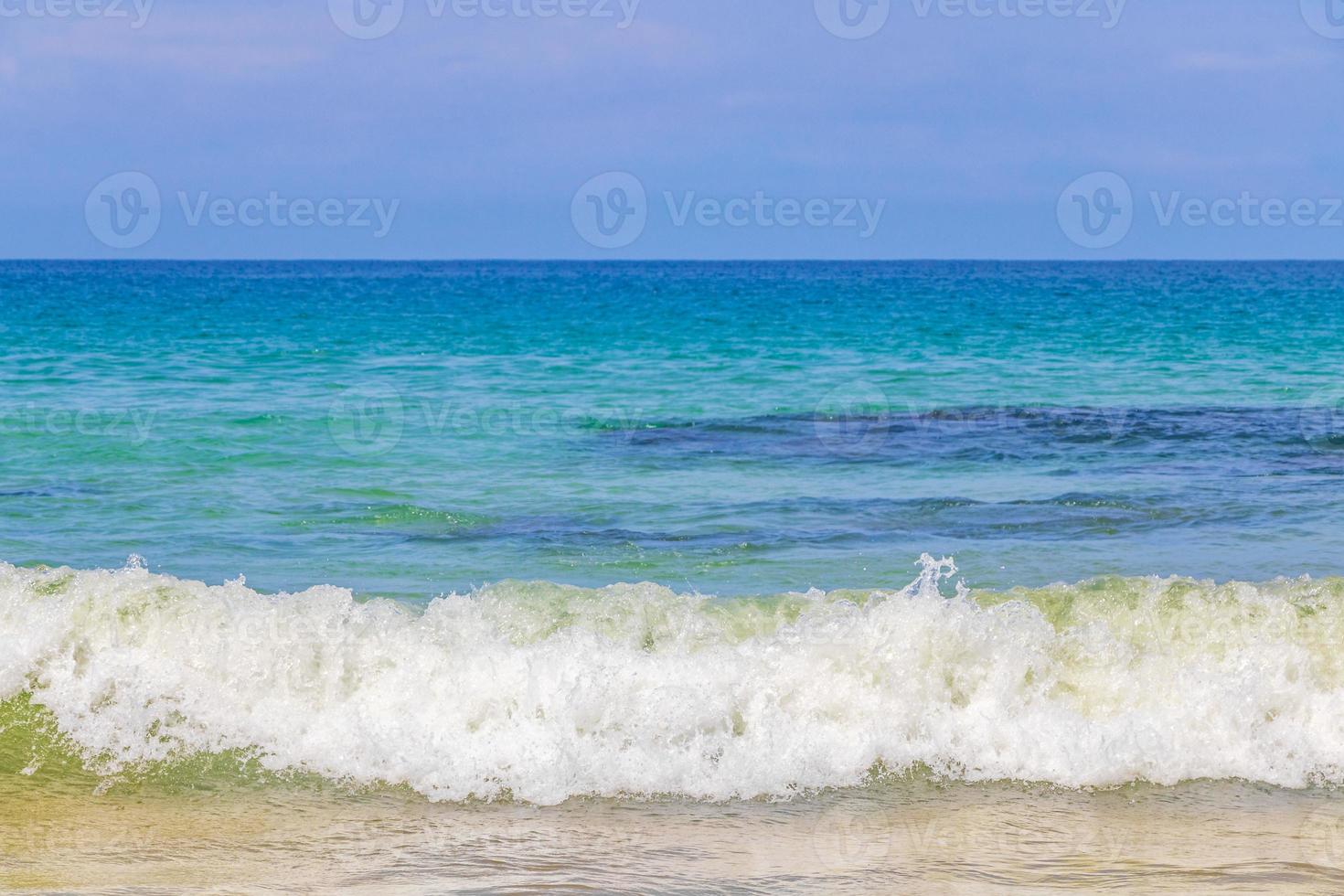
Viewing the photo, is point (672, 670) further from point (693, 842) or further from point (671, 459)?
point (671, 459)

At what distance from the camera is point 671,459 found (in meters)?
15.2

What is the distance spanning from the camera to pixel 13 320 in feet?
139

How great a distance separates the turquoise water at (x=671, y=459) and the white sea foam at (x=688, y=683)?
5.85 ft

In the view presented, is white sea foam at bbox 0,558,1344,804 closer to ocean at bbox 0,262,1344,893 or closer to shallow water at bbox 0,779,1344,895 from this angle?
ocean at bbox 0,262,1344,893

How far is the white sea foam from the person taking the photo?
21.2ft

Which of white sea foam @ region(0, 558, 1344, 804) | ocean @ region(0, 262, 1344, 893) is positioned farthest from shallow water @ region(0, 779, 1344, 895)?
white sea foam @ region(0, 558, 1344, 804)

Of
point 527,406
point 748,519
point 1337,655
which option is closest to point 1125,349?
point 527,406

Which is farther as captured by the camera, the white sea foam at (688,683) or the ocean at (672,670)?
the white sea foam at (688,683)

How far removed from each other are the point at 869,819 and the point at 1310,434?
13.0 metres

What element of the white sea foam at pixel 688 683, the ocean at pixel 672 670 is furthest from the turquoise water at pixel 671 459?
the white sea foam at pixel 688 683

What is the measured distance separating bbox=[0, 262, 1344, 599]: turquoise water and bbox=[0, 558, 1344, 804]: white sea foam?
1.78 meters

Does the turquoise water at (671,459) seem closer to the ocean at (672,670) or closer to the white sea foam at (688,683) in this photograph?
the ocean at (672,670)

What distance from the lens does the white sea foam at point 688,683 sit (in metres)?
6.47

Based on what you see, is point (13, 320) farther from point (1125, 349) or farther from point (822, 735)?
point (822, 735)
